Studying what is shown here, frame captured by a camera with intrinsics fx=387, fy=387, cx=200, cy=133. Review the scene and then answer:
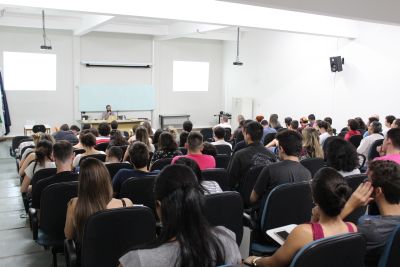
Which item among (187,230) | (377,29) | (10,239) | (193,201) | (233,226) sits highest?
(377,29)

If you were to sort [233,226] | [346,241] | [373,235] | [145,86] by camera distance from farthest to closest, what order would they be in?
1. [145,86]
2. [233,226]
3. [373,235]
4. [346,241]

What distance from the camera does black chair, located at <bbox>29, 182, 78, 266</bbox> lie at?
2.97m

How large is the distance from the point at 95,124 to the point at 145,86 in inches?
94.6

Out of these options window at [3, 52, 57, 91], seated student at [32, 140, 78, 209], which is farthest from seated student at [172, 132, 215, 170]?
window at [3, 52, 57, 91]

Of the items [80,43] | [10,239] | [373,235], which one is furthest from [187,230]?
[80,43]

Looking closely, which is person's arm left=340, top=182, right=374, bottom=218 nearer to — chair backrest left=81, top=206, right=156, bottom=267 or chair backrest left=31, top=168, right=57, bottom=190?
chair backrest left=81, top=206, right=156, bottom=267

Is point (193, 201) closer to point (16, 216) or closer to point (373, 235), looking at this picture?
point (373, 235)

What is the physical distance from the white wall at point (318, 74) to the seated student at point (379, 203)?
24.2ft

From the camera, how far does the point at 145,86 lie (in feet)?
43.4

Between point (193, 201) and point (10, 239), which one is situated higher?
point (193, 201)

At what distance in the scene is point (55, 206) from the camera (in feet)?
9.89

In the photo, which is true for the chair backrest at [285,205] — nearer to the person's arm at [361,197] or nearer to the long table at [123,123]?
the person's arm at [361,197]

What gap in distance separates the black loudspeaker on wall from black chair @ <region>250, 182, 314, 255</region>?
25.3 ft

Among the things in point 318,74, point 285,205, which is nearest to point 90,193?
point 285,205
